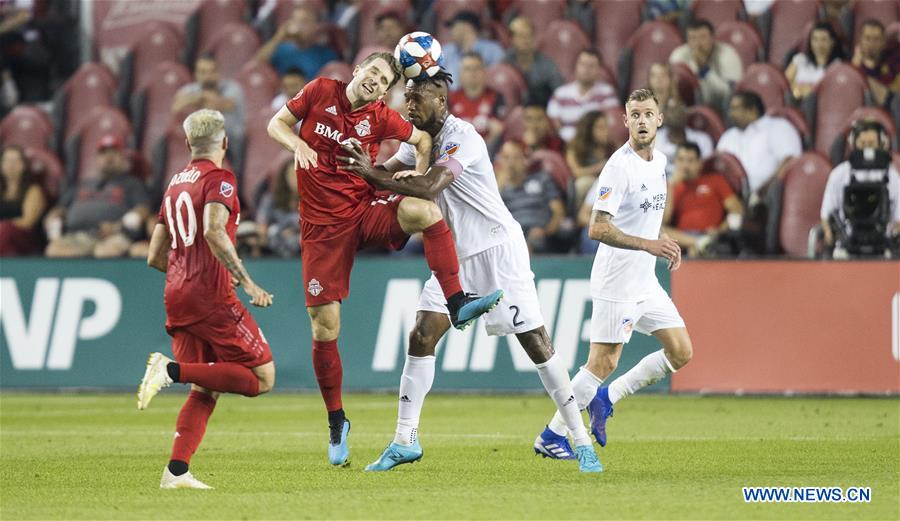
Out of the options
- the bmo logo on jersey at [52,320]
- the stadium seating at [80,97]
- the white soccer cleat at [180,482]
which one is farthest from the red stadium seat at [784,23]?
the white soccer cleat at [180,482]

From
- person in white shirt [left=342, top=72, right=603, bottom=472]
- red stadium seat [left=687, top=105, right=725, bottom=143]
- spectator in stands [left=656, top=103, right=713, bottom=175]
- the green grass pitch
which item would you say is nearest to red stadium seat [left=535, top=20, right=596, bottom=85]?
red stadium seat [left=687, top=105, right=725, bottom=143]

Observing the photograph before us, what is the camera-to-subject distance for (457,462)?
31.3 feet

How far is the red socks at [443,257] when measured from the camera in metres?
8.84

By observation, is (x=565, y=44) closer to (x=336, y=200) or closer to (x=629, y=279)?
(x=629, y=279)

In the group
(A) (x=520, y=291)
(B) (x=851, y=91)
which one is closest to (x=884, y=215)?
(B) (x=851, y=91)

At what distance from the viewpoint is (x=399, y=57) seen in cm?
905

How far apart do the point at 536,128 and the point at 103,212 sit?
511 cm

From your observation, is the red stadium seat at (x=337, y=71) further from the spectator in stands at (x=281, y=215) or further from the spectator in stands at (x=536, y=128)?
the spectator in stands at (x=536, y=128)

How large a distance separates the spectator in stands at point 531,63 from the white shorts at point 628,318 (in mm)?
8088

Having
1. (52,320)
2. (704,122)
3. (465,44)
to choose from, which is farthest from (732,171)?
(52,320)

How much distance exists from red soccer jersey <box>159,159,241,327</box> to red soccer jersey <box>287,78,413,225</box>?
1.34 m

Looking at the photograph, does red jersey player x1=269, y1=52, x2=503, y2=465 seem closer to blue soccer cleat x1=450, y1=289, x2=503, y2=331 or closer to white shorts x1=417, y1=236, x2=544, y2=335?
white shorts x1=417, y1=236, x2=544, y2=335

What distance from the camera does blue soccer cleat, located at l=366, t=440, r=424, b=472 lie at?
29.7 feet

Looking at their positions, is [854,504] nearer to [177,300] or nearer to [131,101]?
[177,300]
